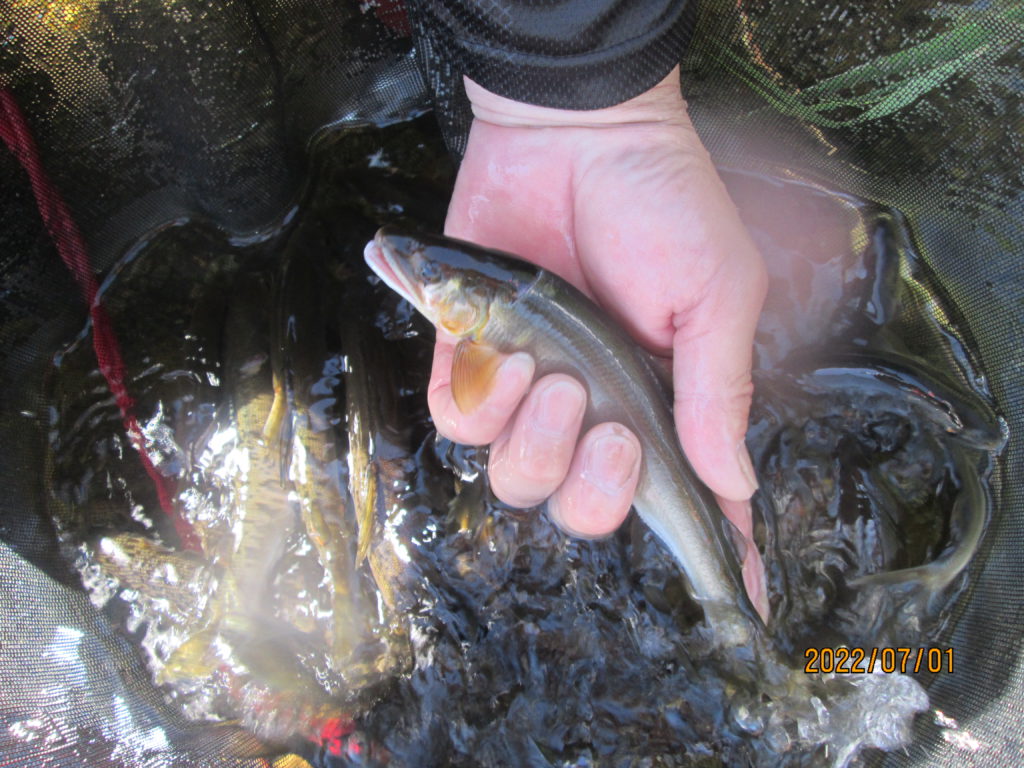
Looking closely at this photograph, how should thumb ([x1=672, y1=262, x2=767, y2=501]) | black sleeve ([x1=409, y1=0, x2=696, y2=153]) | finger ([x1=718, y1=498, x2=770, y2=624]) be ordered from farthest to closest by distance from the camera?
finger ([x1=718, y1=498, x2=770, y2=624]) → thumb ([x1=672, y1=262, x2=767, y2=501]) → black sleeve ([x1=409, y1=0, x2=696, y2=153])

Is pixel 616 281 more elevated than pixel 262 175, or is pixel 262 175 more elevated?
pixel 262 175

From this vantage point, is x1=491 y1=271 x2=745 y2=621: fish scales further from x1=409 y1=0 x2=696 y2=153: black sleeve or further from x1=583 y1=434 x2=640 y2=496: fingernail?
x1=409 y1=0 x2=696 y2=153: black sleeve

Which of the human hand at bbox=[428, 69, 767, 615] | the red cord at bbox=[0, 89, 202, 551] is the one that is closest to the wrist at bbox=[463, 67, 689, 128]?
the human hand at bbox=[428, 69, 767, 615]

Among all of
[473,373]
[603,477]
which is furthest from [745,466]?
[473,373]

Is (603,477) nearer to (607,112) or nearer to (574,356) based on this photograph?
(574,356)

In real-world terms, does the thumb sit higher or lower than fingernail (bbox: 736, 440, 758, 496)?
higher
